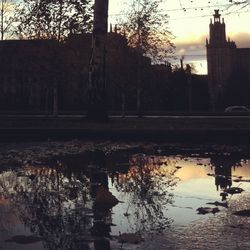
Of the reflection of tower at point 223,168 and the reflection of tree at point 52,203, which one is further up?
the reflection of tower at point 223,168

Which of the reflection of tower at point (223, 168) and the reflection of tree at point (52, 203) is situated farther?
the reflection of tower at point (223, 168)

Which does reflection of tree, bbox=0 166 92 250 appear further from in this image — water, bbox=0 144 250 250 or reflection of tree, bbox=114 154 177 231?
reflection of tree, bbox=114 154 177 231

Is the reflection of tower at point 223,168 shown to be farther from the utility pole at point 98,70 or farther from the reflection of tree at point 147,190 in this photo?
the utility pole at point 98,70

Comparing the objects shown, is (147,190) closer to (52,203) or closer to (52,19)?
(52,203)

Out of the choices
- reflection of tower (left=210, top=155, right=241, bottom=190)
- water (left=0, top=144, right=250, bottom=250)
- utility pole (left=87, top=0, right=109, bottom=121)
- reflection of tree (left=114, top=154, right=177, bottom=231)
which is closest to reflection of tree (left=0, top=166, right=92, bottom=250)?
water (left=0, top=144, right=250, bottom=250)

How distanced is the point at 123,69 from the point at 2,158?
3043cm

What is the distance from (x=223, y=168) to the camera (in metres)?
7.68

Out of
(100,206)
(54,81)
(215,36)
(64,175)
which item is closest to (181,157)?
(64,175)

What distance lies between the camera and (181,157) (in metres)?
9.24

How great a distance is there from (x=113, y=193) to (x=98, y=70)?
1266 centimetres

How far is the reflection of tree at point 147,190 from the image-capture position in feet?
14.8

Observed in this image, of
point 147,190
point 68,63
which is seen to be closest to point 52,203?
point 147,190

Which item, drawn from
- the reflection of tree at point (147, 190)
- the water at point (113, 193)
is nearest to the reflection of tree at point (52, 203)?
the water at point (113, 193)

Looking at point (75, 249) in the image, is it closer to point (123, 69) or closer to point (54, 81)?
point (54, 81)
